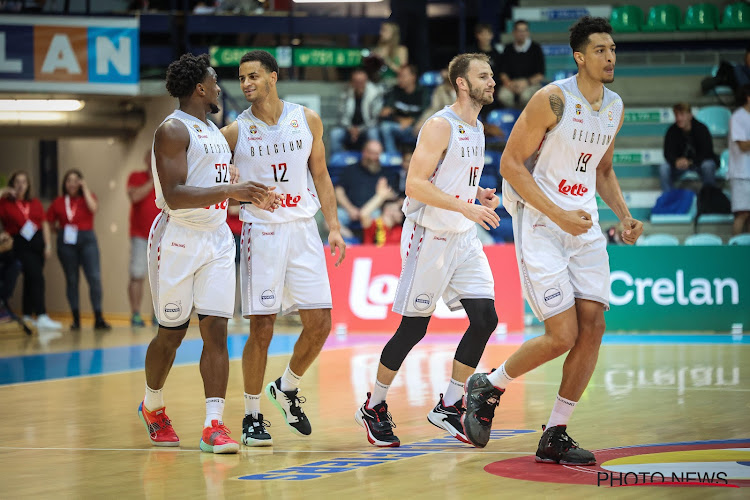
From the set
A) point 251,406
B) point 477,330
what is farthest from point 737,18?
point 251,406

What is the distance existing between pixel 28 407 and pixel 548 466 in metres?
4.46

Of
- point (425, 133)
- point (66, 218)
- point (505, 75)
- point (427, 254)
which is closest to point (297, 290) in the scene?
point (427, 254)

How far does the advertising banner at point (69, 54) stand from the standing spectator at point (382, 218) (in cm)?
373

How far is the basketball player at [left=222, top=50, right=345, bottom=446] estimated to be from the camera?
Result: 680 cm

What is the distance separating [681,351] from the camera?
38.7ft

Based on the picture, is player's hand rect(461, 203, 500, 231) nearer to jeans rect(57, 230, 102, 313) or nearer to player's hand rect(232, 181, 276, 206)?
player's hand rect(232, 181, 276, 206)

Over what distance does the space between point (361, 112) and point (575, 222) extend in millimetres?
11589

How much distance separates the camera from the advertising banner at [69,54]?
15070 millimetres

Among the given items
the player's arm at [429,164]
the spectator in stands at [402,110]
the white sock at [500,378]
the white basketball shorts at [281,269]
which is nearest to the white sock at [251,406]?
the white basketball shorts at [281,269]

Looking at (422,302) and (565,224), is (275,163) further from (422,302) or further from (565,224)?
(565,224)

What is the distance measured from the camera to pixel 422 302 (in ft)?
22.2

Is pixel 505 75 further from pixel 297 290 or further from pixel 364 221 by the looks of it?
pixel 297 290

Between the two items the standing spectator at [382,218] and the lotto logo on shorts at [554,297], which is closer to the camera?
the lotto logo on shorts at [554,297]

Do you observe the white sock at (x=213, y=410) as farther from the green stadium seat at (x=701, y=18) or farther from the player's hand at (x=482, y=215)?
the green stadium seat at (x=701, y=18)
